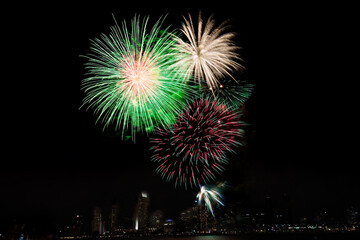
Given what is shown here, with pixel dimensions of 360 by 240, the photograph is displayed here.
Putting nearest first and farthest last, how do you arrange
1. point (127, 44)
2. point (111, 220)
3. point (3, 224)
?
point (127, 44), point (3, 224), point (111, 220)

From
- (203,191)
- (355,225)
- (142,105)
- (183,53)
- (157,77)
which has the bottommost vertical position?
(355,225)

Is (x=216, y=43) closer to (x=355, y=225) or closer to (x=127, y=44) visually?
(x=127, y=44)

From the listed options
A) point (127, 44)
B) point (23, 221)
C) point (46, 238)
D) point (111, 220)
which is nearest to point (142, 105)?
point (127, 44)

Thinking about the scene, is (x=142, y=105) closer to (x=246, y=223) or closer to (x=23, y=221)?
(x=23, y=221)

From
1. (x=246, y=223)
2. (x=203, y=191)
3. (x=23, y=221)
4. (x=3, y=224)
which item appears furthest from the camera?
(x=246, y=223)

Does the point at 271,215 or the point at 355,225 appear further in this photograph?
the point at 271,215

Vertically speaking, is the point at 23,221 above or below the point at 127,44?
below

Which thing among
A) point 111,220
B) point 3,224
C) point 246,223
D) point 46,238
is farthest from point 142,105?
point 246,223

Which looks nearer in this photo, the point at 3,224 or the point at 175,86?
the point at 175,86

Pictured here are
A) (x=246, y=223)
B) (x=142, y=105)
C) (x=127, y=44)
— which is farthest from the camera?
(x=246, y=223)
